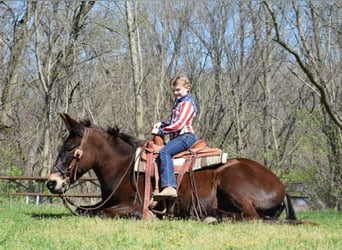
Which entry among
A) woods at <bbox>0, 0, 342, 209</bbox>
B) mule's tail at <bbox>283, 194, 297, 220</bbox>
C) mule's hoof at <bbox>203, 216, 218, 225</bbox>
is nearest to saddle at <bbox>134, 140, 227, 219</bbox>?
mule's hoof at <bbox>203, 216, 218, 225</bbox>

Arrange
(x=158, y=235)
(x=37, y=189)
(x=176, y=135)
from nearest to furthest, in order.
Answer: (x=158, y=235), (x=176, y=135), (x=37, y=189)

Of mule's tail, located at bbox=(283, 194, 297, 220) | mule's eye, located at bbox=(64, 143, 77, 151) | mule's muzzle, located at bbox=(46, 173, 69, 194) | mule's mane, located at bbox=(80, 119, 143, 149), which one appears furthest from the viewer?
mule's mane, located at bbox=(80, 119, 143, 149)

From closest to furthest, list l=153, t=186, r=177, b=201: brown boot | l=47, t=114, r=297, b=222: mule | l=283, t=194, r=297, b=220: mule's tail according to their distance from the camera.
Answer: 1. l=153, t=186, r=177, b=201: brown boot
2. l=47, t=114, r=297, b=222: mule
3. l=283, t=194, r=297, b=220: mule's tail

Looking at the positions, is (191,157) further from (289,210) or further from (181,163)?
(289,210)

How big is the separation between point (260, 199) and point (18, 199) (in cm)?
1211

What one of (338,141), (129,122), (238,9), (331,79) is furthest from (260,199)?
(129,122)

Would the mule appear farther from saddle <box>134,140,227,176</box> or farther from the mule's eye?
saddle <box>134,140,227,176</box>

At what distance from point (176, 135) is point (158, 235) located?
8.25 ft

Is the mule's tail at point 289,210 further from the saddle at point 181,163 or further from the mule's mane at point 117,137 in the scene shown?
the mule's mane at point 117,137

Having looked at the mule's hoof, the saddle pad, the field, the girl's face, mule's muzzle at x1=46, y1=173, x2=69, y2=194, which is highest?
the girl's face

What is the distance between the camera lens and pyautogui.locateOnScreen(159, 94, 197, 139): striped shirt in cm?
785

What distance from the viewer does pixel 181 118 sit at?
310 inches

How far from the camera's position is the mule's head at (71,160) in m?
8.06

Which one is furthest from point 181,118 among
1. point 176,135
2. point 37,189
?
point 37,189
